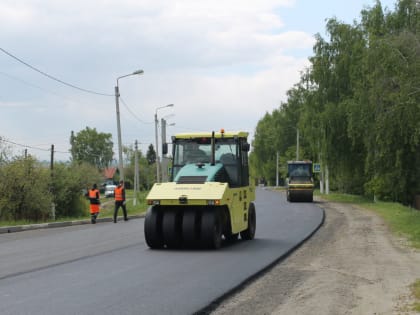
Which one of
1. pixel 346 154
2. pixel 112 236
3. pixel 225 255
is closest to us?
pixel 225 255

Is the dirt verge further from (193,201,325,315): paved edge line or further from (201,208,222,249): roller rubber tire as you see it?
(201,208,222,249): roller rubber tire

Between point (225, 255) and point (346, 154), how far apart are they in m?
32.0

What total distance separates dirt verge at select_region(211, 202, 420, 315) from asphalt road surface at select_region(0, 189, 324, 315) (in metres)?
0.39

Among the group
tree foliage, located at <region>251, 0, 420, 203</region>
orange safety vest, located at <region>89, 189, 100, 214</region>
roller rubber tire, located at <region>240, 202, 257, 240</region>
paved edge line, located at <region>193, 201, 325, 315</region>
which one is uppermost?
tree foliage, located at <region>251, 0, 420, 203</region>

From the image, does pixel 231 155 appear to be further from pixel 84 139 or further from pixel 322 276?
pixel 84 139

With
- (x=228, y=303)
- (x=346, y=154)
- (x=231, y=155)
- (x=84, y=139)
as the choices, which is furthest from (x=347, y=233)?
Result: (x=84, y=139)

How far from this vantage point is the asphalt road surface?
7.84m

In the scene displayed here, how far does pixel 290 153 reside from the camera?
9069 cm

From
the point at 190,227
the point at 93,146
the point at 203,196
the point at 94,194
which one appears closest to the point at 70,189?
the point at 94,194

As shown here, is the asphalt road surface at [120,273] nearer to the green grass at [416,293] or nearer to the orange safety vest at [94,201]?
the green grass at [416,293]

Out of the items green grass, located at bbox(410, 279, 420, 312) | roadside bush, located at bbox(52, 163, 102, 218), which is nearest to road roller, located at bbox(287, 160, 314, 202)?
roadside bush, located at bbox(52, 163, 102, 218)

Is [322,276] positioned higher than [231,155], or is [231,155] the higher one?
[231,155]

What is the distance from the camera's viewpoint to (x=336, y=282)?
9977 mm

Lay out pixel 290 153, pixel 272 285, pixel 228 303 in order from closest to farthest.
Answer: pixel 228 303, pixel 272 285, pixel 290 153
